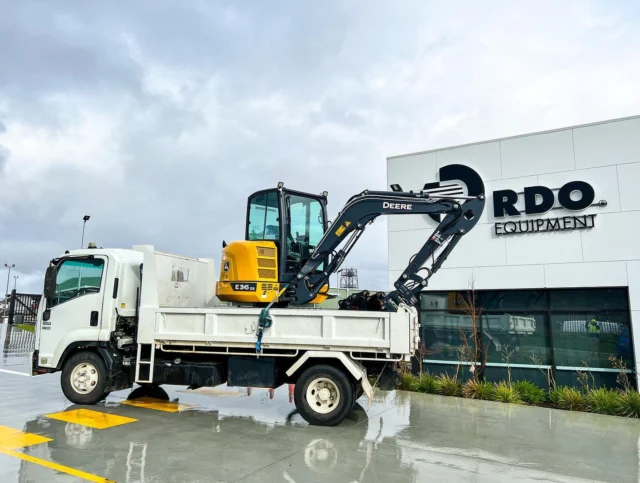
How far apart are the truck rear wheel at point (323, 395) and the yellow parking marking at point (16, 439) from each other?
11.8ft

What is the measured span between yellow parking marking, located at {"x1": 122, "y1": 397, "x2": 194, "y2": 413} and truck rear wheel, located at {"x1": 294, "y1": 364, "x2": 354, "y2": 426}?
8.44 ft

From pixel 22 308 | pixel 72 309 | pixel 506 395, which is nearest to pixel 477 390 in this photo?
pixel 506 395

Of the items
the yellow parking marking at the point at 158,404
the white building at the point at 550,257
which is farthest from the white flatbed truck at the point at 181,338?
the white building at the point at 550,257

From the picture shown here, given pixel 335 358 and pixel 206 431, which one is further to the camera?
pixel 335 358

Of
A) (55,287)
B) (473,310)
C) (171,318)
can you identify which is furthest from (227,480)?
(473,310)

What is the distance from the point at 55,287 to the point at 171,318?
8.12 ft

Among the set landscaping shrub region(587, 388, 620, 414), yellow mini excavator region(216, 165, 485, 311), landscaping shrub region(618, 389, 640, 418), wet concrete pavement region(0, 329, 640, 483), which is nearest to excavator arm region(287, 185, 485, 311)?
yellow mini excavator region(216, 165, 485, 311)

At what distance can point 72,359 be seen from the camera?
8.69m

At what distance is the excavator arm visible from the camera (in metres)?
8.39

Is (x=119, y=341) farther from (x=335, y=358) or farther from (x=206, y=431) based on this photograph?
(x=335, y=358)

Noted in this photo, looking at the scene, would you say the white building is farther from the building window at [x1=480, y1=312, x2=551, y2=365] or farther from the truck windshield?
the truck windshield

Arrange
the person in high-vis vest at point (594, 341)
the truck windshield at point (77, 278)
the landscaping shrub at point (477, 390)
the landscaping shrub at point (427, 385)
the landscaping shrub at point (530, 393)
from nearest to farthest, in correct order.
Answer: the truck windshield at point (77, 278) < the landscaping shrub at point (530, 393) < the landscaping shrub at point (477, 390) < the person in high-vis vest at point (594, 341) < the landscaping shrub at point (427, 385)

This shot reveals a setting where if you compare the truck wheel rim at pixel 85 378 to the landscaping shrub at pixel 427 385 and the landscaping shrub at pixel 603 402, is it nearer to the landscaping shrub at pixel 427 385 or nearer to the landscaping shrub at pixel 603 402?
the landscaping shrub at pixel 427 385

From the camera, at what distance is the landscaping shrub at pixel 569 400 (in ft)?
31.2
